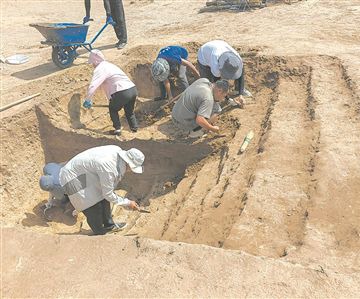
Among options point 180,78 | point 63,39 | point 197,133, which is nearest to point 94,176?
point 197,133

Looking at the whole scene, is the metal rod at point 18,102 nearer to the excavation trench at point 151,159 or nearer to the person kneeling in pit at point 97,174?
the excavation trench at point 151,159

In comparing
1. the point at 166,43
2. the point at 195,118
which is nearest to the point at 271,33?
the point at 166,43

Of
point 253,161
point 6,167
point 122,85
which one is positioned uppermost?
point 122,85

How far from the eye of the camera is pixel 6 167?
655cm

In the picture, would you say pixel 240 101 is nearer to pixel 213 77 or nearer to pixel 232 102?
pixel 232 102

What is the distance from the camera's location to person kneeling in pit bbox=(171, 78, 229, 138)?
579cm

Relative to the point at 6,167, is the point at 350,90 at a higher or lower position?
higher

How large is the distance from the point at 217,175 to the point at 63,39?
461 cm

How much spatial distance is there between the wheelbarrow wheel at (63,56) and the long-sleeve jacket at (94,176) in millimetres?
4319

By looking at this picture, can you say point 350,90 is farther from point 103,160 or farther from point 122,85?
point 103,160

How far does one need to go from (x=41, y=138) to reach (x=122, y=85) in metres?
1.85

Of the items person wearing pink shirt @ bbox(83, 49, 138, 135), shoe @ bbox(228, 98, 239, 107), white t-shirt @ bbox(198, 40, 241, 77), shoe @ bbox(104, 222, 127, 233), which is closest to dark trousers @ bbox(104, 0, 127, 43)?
person wearing pink shirt @ bbox(83, 49, 138, 135)

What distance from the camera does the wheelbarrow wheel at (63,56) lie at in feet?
27.7

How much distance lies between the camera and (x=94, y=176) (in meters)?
4.86
